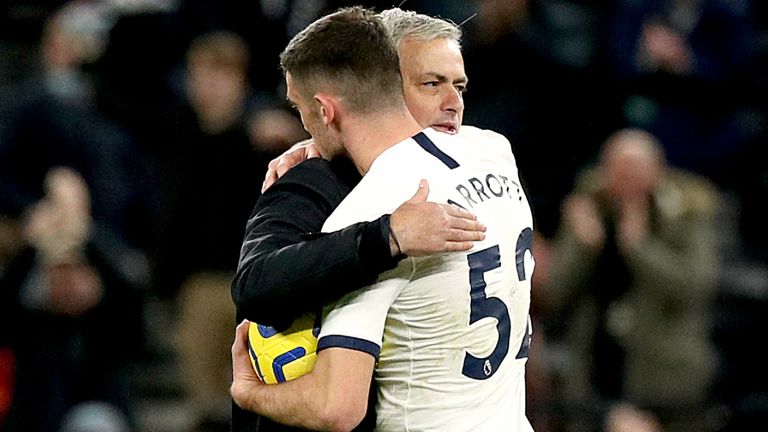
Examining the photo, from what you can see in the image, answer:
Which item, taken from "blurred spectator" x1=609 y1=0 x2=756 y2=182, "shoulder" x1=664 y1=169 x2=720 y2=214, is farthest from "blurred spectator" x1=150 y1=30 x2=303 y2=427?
"blurred spectator" x1=609 y1=0 x2=756 y2=182

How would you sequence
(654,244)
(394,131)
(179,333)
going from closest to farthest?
1. (394,131)
2. (654,244)
3. (179,333)

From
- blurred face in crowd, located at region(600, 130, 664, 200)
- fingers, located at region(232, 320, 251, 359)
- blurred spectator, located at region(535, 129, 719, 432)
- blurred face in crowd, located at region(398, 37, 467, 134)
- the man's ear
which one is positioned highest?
the man's ear

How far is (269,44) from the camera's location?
326 inches

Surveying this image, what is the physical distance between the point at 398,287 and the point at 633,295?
14.0 feet

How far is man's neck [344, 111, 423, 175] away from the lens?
139 inches

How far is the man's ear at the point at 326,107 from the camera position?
3525mm

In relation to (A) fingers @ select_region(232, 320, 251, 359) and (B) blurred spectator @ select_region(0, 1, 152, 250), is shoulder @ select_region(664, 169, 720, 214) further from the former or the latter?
(A) fingers @ select_region(232, 320, 251, 359)

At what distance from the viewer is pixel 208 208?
24.3 feet

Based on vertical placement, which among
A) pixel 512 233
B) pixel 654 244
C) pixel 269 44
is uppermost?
pixel 512 233

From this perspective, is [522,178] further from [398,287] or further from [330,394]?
[330,394]

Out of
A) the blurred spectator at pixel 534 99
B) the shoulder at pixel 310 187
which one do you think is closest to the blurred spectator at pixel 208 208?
the blurred spectator at pixel 534 99

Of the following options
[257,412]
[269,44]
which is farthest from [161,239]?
[257,412]

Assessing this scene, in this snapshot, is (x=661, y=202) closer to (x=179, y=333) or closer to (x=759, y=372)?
(x=759, y=372)

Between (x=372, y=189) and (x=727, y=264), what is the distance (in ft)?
17.6
